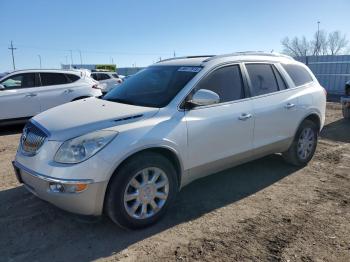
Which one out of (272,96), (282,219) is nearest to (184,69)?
(272,96)

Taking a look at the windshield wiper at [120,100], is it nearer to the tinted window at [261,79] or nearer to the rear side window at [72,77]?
the tinted window at [261,79]

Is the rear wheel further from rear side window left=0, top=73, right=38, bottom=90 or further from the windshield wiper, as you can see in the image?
rear side window left=0, top=73, right=38, bottom=90

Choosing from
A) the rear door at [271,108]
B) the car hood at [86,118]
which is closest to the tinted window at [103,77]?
the rear door at [271,108]

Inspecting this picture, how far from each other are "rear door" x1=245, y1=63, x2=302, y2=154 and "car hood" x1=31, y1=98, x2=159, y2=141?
163 cm

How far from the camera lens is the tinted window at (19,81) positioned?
9.24m

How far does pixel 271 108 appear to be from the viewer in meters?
4.99

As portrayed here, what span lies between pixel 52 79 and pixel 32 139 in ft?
21.6

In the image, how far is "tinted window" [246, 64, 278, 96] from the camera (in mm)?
4887

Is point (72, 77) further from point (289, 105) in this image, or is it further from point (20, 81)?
point (289, 105)

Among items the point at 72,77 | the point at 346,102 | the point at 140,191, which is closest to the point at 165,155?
the point at 140,191

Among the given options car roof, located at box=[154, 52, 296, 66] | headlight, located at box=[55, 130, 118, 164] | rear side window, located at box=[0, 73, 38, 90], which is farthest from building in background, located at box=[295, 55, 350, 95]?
headlight, located at box=[55, 130, 118, 164]

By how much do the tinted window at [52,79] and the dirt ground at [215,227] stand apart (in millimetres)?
4917

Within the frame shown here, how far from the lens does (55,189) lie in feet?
11.2

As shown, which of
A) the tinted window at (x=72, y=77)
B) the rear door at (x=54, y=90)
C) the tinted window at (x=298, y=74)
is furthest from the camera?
the tinted window at (x=72, y=77)
